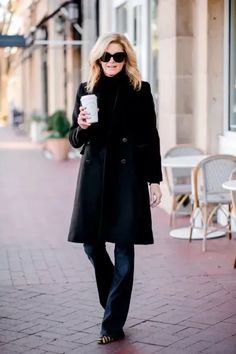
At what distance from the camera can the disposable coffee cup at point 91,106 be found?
4.68 m

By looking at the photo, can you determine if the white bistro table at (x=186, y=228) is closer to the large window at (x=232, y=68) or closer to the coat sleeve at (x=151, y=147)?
the large window at (x=232, y=68)

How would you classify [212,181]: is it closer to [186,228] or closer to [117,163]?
[186,228]

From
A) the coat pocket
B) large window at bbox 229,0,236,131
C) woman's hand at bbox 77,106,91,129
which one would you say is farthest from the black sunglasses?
large window at bbox 229,0,236,131

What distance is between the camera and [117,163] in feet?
16.6

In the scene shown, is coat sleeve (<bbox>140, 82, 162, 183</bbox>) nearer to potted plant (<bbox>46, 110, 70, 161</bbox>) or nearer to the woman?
the woman

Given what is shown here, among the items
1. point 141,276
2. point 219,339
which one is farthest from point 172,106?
point 219,339

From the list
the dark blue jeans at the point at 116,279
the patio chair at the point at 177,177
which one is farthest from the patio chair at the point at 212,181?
the dark blue jeans at the point at 116,279

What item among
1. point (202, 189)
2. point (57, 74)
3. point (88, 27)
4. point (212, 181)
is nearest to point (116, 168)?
point (212, 181)

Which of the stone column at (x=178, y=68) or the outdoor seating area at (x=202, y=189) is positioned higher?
the stone column at (x=178, y=68)

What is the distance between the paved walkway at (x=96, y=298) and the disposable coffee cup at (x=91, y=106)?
1.48 meters

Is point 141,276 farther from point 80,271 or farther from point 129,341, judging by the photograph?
point 129,341

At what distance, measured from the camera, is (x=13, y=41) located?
14219 mm

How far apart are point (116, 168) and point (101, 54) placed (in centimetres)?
72

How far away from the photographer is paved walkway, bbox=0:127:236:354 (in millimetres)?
5238
